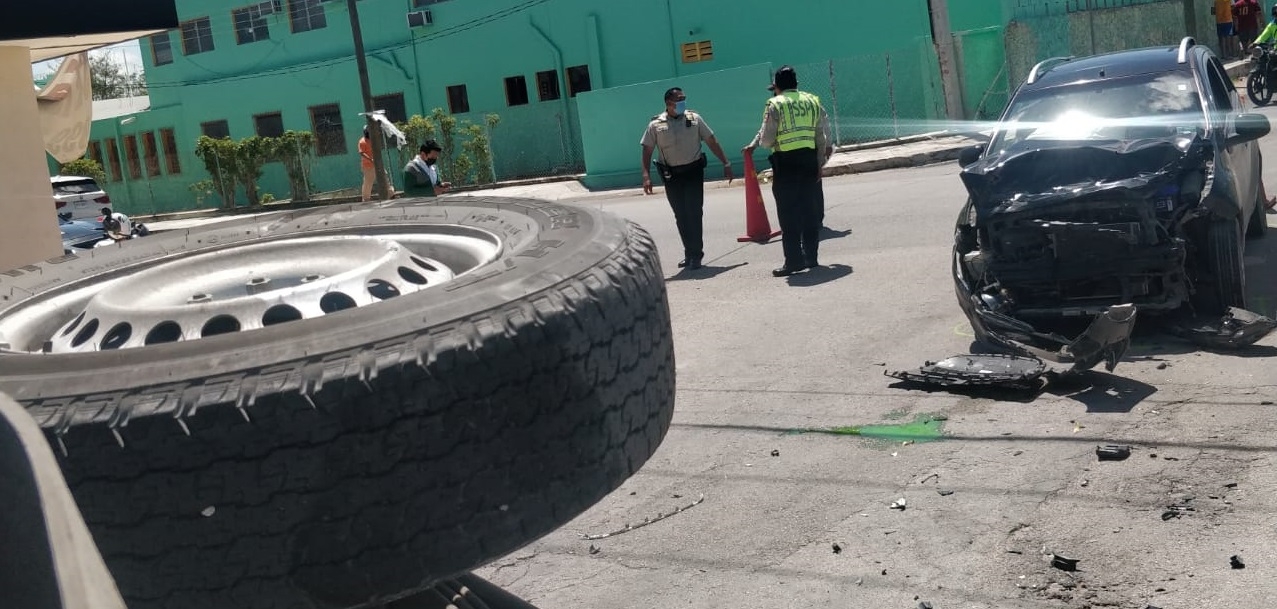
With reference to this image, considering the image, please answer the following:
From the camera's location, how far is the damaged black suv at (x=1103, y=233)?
22.4 ft

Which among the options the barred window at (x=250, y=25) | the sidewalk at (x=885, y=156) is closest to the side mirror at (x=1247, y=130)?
the sidewalk at (x=885, y=156)

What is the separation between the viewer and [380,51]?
32.3m

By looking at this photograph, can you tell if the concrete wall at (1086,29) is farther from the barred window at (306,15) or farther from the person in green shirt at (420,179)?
the barred window at (306,15)

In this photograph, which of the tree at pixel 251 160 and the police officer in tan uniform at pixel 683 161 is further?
the tree at pixel 251 160

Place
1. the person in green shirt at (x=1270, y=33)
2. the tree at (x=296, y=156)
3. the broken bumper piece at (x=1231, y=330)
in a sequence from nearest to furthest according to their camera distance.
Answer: the broken bumper piece at (x=1231, y=330), the person in green shirt at (x=1270, y=33), the tree at (x=296, y=156)

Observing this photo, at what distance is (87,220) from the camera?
19.2 meters

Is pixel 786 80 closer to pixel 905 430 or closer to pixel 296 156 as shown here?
pixel 905 430

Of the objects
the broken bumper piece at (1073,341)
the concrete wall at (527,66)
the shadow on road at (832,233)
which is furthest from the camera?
the concrete wall at (527,66)

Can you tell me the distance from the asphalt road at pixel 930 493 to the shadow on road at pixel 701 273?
3147 millimetres

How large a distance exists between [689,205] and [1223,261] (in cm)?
554

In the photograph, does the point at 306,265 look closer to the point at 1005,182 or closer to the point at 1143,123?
the point at 1005,182

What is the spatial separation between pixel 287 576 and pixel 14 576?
1.01 meters

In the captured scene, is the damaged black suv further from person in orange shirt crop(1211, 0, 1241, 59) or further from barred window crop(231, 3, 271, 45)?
barred window crop(231, 3, 271, 45)

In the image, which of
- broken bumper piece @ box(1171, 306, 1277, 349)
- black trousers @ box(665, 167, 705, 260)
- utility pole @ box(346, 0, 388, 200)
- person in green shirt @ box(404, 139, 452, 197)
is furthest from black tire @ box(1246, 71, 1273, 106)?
broken bumper piece @ box(1171, 306, 1277, 349)
